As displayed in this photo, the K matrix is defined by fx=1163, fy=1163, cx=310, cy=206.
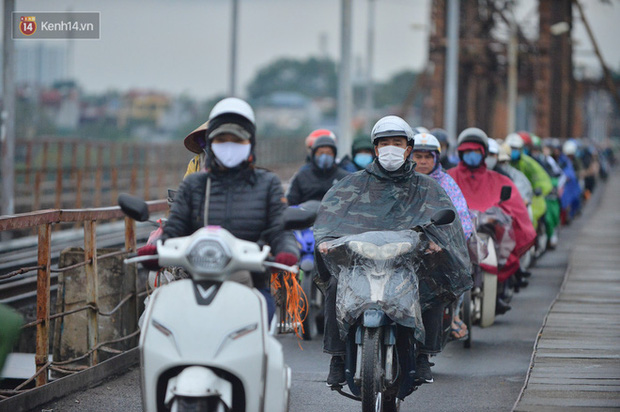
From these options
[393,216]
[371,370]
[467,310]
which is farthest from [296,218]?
[467,310]

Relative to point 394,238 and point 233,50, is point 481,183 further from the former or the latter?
point 233,50

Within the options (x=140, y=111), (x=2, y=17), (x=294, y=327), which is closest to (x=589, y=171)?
(x=2, y=17)

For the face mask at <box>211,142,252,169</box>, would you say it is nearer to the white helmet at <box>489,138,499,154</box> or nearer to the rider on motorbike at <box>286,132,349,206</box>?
the rider on motorbike at <box>286,132,349,206</box>

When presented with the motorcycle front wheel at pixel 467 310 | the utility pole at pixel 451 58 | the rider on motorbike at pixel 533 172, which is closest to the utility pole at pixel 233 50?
the utility pole at pixel 451 58

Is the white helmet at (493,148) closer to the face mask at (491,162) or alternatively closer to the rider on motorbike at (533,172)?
the face mask at (491,162)

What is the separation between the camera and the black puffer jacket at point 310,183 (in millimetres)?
11789

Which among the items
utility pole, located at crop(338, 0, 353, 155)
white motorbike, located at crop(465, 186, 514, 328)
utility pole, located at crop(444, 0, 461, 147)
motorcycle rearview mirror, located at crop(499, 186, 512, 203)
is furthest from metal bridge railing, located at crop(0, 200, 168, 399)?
Answer: utility pole, located at crop(444, 0, 461, 147)

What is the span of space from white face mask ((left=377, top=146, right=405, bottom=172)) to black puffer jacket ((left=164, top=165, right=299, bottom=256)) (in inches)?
51.8

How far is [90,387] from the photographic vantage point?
8.33 m

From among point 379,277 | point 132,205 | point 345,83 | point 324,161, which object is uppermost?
point 345,83

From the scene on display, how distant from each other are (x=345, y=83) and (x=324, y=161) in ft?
30.6

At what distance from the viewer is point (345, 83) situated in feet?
68.6

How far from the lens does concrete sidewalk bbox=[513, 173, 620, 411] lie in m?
7.07

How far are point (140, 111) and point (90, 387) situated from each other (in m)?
57.9
